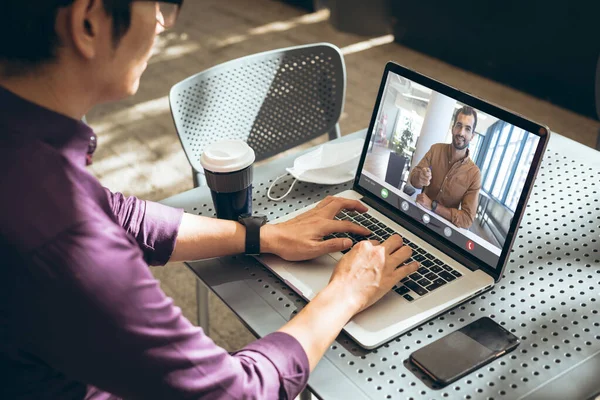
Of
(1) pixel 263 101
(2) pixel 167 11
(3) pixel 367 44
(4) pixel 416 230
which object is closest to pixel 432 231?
(4) pixel 416 230

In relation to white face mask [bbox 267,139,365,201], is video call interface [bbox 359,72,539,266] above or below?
above

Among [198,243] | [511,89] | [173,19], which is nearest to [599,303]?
[198,243]

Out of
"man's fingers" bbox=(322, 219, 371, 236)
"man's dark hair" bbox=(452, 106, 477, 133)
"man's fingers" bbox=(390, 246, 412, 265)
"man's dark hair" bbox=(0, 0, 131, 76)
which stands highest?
"man's dark hair" bbox=(0, 0, 131, 76)

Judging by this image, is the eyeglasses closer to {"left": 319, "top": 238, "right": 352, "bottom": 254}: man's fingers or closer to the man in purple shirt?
the man in purple shirt

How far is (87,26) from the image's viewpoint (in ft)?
2.50

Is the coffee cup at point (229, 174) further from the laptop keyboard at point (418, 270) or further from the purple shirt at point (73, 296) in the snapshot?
the purple shirt at point (73, 296)

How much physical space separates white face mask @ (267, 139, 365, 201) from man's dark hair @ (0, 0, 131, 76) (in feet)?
2.17

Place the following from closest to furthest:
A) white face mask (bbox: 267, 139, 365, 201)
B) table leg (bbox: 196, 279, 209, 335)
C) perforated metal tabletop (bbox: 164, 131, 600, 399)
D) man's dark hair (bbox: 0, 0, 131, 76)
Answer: man's dark hair (bbox: 0, 0, 131, 76)
perforated metal tabletop (bbox: 164, 131, 600, 399)
white face mask (bbox: 267, 139, 365, 201)
table leg (bbox: 196, 279, 209, 335)

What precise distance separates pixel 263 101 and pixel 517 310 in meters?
0.95

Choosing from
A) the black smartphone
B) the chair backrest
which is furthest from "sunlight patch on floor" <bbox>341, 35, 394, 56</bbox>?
the black smartphone

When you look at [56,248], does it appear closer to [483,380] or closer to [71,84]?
[71,84]

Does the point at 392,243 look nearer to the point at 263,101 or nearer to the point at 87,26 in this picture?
the point at 87,26

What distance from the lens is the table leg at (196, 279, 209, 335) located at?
63.6 inches

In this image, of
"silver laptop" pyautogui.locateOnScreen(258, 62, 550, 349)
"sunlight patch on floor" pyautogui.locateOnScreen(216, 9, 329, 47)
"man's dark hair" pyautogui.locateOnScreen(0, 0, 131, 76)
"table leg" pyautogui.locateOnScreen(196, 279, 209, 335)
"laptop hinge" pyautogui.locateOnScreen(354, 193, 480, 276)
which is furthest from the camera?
"sunlight patch on floor" pyautogui.locateOnScreen(216, 9, 329, 47)
